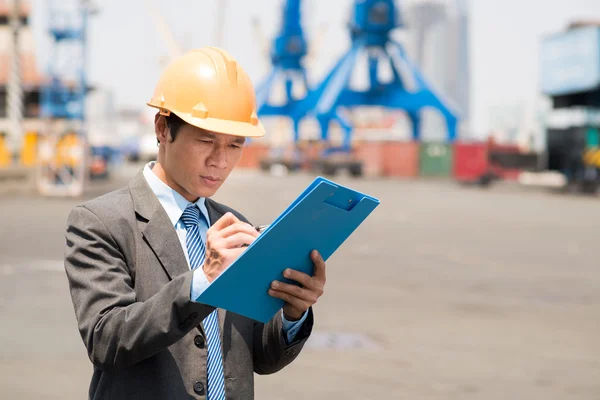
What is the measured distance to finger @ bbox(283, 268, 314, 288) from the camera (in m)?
2.13

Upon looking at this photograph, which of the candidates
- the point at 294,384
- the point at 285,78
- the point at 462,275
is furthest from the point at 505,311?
the point at 285,78

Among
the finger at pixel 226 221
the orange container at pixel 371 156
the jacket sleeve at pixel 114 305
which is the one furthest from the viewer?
the orange container at pixel 371 156

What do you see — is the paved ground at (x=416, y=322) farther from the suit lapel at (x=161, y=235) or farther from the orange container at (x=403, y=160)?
the orange container at (x=403, y=160)

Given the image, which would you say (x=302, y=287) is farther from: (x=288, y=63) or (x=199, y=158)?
(x=288, y=63)

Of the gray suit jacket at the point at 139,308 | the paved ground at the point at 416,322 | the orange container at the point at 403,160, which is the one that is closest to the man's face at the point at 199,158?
the gray suit jacket at the point at 139,308

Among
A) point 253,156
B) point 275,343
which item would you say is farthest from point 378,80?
point 275,343

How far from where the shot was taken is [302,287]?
86.4 inches

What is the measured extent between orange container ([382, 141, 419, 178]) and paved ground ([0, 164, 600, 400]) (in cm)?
3830

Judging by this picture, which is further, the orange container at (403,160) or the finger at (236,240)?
the orange container at (403,160)

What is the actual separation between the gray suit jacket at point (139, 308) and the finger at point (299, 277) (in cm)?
18

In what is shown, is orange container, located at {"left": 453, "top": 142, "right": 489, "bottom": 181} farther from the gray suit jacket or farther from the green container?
the gray suit jacket

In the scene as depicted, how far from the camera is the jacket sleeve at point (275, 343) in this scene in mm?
2457

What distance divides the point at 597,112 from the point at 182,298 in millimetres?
49601

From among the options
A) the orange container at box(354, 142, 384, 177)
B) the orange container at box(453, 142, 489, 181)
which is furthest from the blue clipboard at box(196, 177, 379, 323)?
the orange container at box(354, 142, 384, 177)
